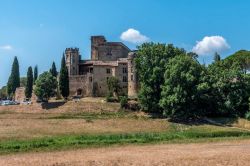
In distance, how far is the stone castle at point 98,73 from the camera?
329 ft

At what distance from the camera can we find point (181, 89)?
77000mm

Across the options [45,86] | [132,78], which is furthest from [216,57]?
[45,86]

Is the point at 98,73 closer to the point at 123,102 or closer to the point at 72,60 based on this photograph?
the point at 72,60

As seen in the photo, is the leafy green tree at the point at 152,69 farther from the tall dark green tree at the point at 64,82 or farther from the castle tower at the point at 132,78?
the tall dark green tree at the point at 64,82

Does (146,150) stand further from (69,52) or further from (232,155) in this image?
(69,52)

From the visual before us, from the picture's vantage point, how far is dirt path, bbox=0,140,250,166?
34938 mm

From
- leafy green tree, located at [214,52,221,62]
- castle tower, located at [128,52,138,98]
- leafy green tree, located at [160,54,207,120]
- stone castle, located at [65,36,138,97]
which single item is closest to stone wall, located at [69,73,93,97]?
stone castle, located at [65,36,138,97]

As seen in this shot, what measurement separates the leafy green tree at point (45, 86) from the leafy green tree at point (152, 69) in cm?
1930

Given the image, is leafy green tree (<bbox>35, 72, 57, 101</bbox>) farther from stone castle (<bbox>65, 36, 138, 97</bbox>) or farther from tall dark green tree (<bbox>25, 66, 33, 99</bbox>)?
tall dark green tree (<bbox>25, 66, 33, 99</bbox>)

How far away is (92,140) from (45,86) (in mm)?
45531

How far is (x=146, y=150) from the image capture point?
4297 centimetres

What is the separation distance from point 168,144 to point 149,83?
113ft

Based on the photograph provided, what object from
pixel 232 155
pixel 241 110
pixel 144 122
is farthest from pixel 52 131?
pixel 241 110

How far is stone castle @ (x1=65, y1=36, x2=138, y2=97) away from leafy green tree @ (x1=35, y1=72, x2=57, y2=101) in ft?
31.9
